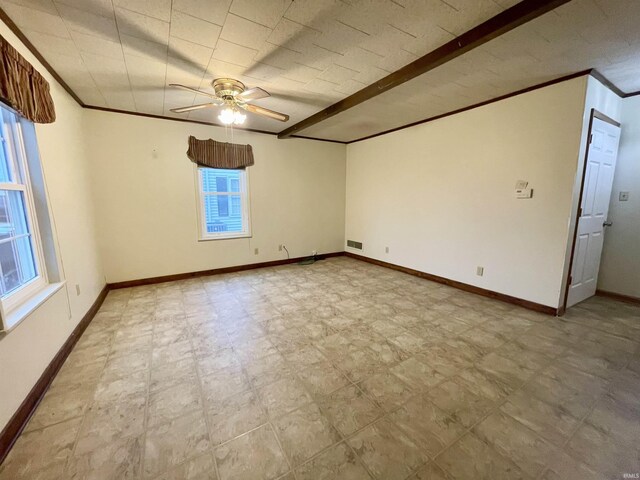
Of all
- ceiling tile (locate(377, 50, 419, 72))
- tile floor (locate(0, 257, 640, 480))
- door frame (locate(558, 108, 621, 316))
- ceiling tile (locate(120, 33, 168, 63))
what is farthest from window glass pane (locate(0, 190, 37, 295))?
door frame (locate(558, 108, 621, 316))

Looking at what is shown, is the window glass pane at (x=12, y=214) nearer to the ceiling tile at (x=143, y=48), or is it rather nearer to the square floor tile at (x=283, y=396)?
the ceiling tile at (x=143, y=48)

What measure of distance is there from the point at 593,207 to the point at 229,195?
492 centimetres

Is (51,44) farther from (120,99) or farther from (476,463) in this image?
(476,463)

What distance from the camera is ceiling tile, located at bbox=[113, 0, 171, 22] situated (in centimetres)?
161

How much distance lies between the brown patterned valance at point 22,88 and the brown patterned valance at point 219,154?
6.42 feet

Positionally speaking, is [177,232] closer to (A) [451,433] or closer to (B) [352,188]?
(B) [352,188]

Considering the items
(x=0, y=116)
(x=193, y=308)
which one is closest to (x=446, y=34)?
(x=0, y=116)

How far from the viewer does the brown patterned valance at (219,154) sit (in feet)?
13.3

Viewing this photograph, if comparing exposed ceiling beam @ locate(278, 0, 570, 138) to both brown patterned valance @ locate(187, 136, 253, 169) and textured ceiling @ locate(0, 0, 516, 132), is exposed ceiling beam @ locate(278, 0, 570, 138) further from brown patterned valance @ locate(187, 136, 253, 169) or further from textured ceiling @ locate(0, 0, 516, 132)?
brown patterned valance @ locate(187, 136, 253, 169)

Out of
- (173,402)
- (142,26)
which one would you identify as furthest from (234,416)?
(142,26)

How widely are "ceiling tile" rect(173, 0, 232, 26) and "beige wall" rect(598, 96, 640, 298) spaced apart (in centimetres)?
434

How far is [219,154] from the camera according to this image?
4246 mm

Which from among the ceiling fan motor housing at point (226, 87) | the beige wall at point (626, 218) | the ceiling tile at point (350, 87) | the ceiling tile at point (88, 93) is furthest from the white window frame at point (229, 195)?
the beige wall at point (626, 218)

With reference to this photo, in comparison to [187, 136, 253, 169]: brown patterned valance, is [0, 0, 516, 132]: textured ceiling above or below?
above
